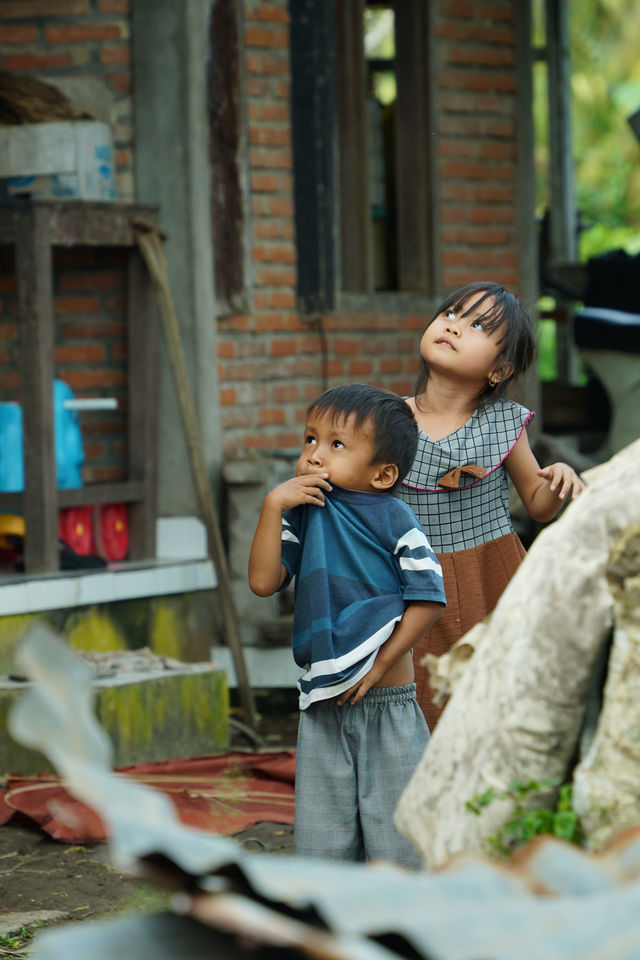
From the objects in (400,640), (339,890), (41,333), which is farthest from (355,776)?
(41,333)

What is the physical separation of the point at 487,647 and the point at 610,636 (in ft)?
0.59

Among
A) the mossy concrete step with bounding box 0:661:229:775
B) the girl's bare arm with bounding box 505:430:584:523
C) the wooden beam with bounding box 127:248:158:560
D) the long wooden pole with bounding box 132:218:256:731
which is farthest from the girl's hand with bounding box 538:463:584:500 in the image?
the wooden beam with bounding box 127:248:158:560

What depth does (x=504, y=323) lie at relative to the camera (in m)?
3.18

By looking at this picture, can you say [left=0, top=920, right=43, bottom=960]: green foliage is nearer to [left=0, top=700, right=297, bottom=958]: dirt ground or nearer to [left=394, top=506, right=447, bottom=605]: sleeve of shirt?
[left=0, top=700, right=297, bottom=958]: dirt ground

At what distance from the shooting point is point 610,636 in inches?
66.2

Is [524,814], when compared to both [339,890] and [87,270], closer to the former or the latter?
[339,890]

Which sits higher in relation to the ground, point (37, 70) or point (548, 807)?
point (37, 70)

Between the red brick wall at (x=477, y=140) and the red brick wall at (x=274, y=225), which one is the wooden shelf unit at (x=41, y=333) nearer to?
the red brick wall at (x=274, y=225)

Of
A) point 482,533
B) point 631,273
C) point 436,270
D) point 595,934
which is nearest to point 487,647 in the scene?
point 595,934

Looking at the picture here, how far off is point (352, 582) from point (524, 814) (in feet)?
3.78

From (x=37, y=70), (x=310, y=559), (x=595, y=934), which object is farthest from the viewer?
(x=37, y=70)

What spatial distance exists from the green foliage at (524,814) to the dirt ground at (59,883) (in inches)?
66.6

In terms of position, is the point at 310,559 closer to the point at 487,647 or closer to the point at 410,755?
the point at 410,755

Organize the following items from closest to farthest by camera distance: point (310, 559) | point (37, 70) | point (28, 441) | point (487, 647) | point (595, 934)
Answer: point (595, 934) → point (487, 647) → point (310, 559) → point (28, 441) → point (37, 70)
